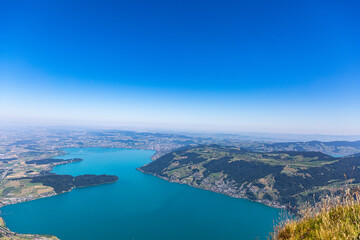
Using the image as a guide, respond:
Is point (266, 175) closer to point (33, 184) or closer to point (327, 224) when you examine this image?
point (327, 224)

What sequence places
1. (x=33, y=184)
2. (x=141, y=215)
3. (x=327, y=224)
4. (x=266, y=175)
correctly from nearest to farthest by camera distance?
(x=327, y=224), (x=141, y=215), (x=33, y=184), (x=266, y=175)

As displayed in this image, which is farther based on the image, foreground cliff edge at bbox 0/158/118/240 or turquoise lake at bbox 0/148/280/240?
foreground cliff edge at bbox 0/158/118/240

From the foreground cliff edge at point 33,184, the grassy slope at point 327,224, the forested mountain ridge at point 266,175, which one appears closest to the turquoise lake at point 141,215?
the foreground cliff edge at point 33,184

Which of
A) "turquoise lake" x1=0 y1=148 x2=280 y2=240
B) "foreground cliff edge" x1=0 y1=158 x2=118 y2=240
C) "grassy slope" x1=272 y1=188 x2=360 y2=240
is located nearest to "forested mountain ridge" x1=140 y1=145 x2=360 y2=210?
"turquoise lake" x1=0 y1=148 x2=280 y2=240

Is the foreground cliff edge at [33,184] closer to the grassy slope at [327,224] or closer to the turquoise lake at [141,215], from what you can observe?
the turquoise lake at [141,215]

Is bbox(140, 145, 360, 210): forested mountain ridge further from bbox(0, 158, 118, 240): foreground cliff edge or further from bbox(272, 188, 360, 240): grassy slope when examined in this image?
bbox(272, 188, 360, 240): grassy slope

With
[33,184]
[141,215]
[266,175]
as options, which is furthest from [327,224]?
[33,184]

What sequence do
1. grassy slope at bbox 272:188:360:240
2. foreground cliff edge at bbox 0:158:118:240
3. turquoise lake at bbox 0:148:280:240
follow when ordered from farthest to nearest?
foreground cliff edge at bbox 0:158:118:240, turquoise lake at bbox 0:148:280:240, grassy slope at bbox 272:188:360:240

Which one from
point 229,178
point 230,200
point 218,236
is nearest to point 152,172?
point 229,178

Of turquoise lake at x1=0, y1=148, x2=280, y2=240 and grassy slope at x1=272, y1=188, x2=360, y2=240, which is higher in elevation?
grassy slope at x1=272, y1=188, x2=360, y2=240
